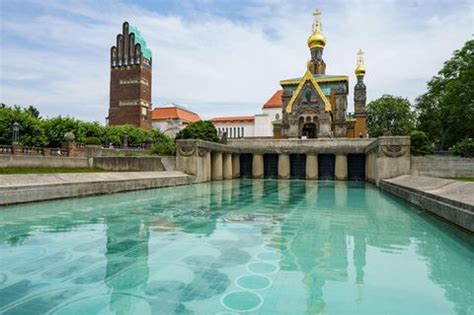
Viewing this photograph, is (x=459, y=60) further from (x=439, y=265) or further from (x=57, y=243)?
(x=57, y=243)

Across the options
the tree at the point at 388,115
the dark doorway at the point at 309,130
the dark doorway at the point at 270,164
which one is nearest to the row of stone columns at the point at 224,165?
the dark doorway at the point at 270,164

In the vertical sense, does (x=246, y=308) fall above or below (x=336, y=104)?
below

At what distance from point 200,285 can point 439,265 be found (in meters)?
4.41

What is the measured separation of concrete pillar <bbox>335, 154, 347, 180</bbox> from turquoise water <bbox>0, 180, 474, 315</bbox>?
23.5 metres

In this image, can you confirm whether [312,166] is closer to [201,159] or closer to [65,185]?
[201,159]

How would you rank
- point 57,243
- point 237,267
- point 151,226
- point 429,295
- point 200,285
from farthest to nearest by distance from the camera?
1. point 151,226
2. point 57,243
3. point 237,267
4. point 200,285
5. point 429,295

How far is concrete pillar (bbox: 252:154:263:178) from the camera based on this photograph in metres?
38.5

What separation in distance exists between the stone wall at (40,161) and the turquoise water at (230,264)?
1000cm

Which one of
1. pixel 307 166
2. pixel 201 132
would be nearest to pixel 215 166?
pixel 307 166

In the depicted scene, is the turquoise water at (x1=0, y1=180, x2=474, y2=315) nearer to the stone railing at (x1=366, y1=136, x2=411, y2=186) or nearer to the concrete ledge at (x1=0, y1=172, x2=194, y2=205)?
the concrete ledge at (x1=0, y1=172, x2=194, y2=205)

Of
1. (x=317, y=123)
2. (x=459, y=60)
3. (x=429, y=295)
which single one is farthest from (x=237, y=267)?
(x=317, y=123)

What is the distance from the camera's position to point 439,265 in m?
6.55

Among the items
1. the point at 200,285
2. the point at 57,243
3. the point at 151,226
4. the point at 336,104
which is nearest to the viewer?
the point at 200,285

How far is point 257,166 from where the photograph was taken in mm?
38688
